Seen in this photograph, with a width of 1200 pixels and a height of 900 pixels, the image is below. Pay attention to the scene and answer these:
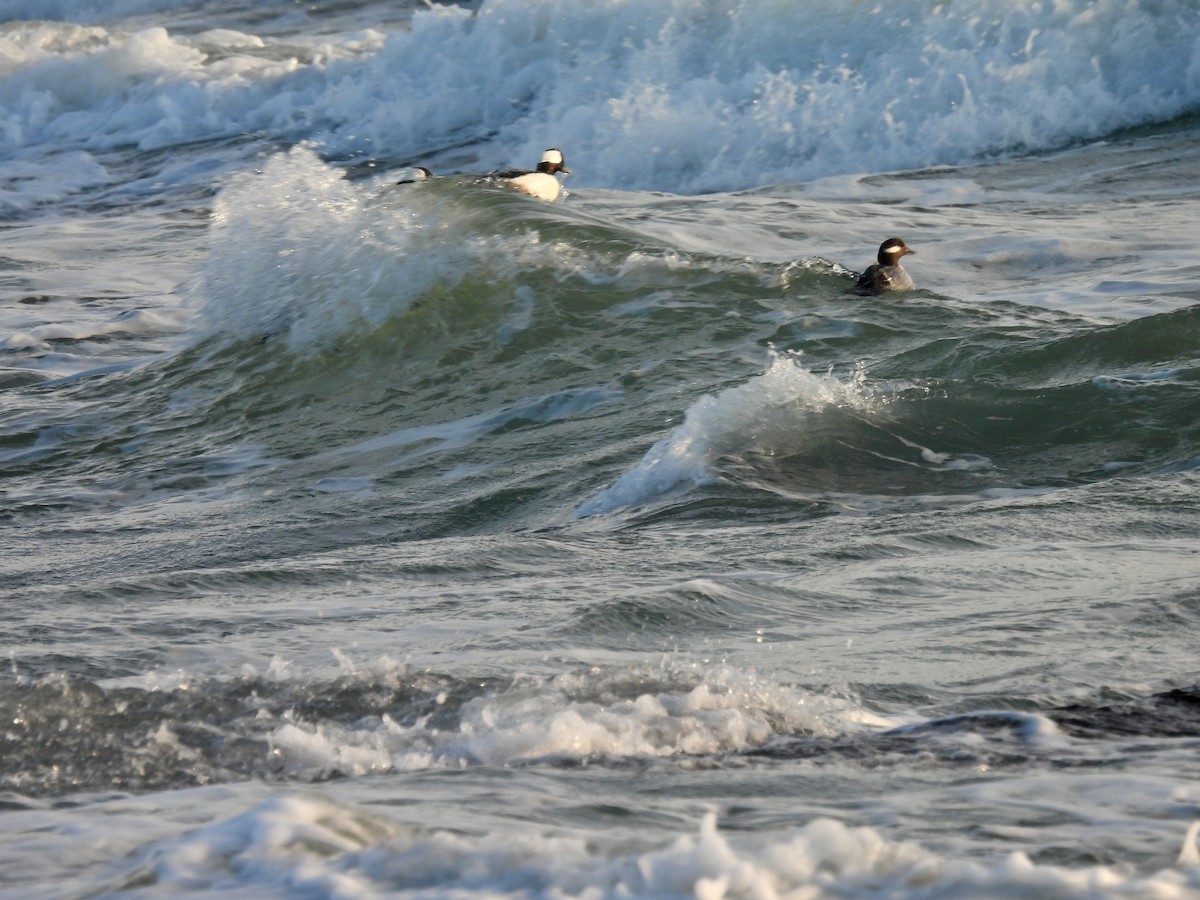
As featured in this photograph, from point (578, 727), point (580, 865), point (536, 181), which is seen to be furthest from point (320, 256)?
point (580, 865)

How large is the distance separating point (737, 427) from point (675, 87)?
13.3 meters

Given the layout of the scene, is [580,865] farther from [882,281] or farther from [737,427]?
[882,281]

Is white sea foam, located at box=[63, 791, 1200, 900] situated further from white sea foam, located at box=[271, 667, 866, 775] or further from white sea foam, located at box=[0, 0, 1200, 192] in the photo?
white sea foam, located at box=[0, 0, 1200, 192]

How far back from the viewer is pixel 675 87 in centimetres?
1938

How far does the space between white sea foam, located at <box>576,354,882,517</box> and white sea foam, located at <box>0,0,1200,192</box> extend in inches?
384

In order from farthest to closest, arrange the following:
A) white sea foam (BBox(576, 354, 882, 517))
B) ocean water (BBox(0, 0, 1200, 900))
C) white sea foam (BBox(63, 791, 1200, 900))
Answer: white sea foam (BBox(576, 354, 882, 517)) < ocean water (BBox(0, 0, 1200, 900)) < white sea foam (BBox(63, 791, 1200, 900))

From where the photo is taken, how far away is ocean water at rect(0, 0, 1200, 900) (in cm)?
270

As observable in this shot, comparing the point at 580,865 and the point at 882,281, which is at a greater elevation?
the point at 580,865

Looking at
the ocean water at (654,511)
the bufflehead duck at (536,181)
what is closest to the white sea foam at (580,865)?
the ocean water at (654,511)

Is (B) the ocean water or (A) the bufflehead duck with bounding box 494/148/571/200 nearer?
(B) the ocean water

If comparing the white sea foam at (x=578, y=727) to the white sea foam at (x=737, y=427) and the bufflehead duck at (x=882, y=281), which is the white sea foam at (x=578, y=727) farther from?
the bufflehead duck at (x=882, y=281)

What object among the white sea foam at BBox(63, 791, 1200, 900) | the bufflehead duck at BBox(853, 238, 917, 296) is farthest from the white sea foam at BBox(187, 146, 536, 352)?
the white sea foam at BBox(63, 791, 1200, 900)

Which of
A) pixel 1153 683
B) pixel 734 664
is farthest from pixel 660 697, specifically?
pixel 1153 683

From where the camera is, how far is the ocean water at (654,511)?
2701mm
